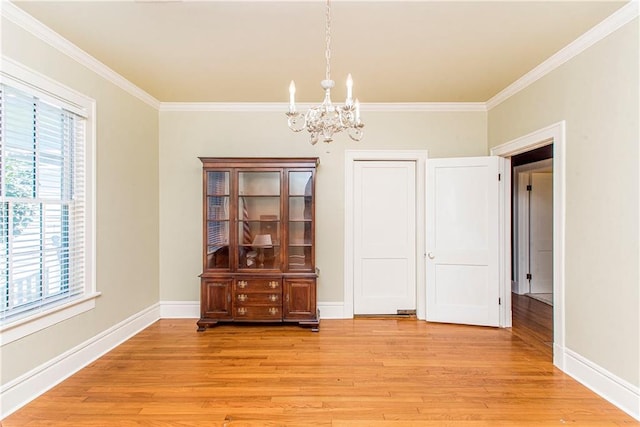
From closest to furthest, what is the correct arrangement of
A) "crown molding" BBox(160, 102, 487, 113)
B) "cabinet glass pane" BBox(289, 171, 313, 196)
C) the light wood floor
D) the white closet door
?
the light wood floor
"cabinet glass pane" BBox(289, 171, 313, 196)
"crown molding" BBox(160, 102, 487, 113)
the white closet door

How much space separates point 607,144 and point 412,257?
222 centimetres

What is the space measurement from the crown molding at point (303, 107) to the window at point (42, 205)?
128 centimetres

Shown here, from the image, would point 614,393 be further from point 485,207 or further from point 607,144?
point 485,207

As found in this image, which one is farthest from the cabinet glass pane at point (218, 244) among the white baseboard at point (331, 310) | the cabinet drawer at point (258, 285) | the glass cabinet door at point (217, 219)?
the white baseboard at point (331, 310)

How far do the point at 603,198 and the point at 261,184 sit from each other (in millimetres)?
3009

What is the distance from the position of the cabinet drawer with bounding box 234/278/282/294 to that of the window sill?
129 centimetres

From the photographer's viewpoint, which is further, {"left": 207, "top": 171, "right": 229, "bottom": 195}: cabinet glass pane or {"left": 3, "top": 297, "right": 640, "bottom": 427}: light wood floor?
{"left": 207, "top": 171, "right": 229, "bottom": 195}: cabinet glass pane

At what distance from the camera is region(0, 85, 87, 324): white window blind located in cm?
215

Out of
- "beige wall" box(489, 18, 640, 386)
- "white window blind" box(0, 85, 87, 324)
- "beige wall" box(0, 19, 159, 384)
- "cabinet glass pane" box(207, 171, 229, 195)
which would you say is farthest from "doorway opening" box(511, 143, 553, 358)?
"white window blind" box(0, 85, 87, 324)

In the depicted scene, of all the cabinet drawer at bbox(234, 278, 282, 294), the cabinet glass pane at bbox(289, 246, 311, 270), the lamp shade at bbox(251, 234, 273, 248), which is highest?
the lamp shade at bbox(251, 234, 273, 248)

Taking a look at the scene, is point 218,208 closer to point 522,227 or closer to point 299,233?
point 299,233

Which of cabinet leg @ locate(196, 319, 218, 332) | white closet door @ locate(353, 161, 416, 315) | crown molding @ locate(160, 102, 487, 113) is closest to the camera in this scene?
cabinet leg @ locate(196, 319, 218, 332)

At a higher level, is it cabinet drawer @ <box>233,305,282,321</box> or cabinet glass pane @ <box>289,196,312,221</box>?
cabinet glass pane @ <box>289,196,312,221</box>

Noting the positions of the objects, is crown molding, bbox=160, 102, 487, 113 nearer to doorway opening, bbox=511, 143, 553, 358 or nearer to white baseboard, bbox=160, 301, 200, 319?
doorway opening, bbox=511, 143, 553, 358
